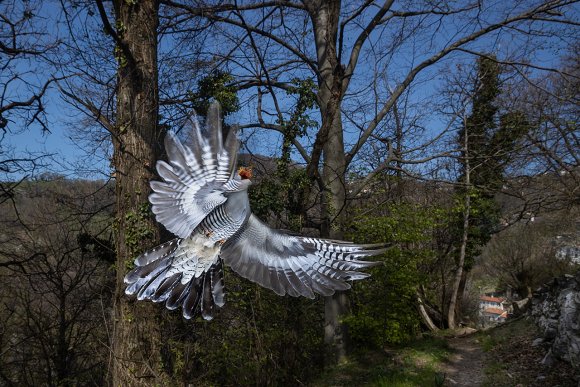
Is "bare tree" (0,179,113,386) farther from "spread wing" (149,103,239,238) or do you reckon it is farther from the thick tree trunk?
"spread wing" (149,103,239,238)

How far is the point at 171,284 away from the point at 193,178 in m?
1.03

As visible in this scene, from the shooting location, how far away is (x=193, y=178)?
4.39 m

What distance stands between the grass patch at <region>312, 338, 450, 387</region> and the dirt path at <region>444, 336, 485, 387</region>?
236mm

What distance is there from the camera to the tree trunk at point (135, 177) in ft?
15.5

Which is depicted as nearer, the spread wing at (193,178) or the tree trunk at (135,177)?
the spread wing at (193,178)

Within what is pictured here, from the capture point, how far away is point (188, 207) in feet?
14.3

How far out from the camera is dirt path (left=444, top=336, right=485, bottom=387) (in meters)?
8.95

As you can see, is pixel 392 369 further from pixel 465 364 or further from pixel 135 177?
pixel 135 177

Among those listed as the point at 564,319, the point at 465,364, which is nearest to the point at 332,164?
the point at 564,319

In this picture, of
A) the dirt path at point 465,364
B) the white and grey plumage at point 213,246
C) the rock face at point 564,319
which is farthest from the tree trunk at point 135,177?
the rock face at point 564,319

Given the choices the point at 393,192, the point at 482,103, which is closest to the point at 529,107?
the point at 482,103

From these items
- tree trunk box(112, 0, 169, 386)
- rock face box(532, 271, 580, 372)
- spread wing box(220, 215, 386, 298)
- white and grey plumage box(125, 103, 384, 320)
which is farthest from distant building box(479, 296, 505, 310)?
tree trunk box(112, 0, 169, 386)

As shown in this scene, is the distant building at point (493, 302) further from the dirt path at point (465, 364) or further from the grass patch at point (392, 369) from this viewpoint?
the grass patch at point (392, 369)

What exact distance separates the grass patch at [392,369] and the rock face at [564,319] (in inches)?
82.5
